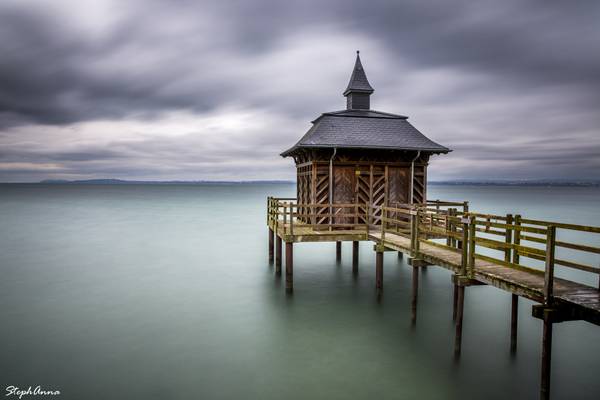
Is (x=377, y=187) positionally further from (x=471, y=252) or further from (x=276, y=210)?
(x=471, y=252)

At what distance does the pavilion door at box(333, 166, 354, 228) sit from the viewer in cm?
1780

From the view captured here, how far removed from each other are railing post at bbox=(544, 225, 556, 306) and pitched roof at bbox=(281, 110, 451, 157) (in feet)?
32.3

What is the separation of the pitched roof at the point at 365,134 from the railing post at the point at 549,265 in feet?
32.3

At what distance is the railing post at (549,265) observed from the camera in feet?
25.0

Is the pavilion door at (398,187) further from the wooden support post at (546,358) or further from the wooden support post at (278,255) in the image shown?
the wooden support post at (546,358)

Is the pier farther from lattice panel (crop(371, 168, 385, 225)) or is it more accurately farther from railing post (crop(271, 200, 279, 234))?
lattice panel (crop(371, 168, 385, 225))

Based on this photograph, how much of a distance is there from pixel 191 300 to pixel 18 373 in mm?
7261

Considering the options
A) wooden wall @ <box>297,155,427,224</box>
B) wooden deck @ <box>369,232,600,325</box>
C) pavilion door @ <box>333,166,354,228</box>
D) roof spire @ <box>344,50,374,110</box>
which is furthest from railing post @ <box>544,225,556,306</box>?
roof spire @ <box>344,50,374,110</box>

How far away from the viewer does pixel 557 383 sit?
9.95 metres

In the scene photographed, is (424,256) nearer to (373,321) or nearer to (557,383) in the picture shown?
(373,321)

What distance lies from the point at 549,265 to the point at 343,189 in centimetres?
1077
